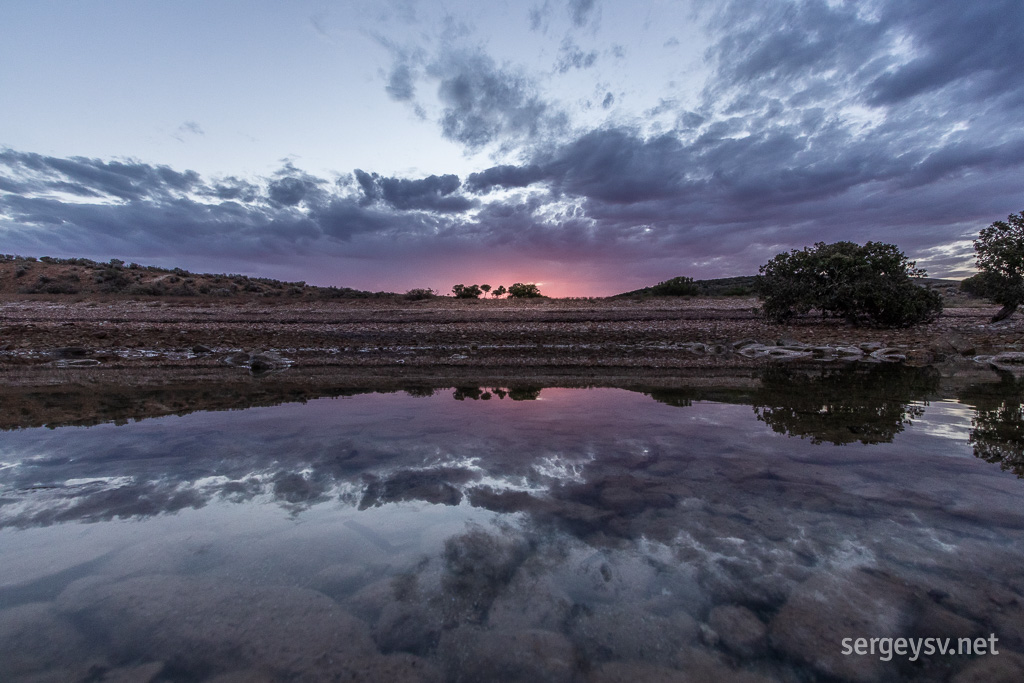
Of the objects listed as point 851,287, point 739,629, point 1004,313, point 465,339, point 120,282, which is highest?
point 120,282

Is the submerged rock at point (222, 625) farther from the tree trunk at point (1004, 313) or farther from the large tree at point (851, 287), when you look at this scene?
the tree trunk at point (1004, 313)

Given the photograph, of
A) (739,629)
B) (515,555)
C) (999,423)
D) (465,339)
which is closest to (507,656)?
(515,555)

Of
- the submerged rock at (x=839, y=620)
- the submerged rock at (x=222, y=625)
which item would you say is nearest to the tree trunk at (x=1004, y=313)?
the submerged rock at (x=839, y=620)

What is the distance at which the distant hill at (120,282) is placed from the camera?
44.2 meters

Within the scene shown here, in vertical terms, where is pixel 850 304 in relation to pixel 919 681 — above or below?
above

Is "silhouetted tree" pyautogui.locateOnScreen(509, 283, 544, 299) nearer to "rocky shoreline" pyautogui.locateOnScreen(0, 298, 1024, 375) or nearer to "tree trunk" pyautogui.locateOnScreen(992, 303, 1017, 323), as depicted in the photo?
"rocky shoreline" pyautogui.locateOnScreen(0, 298, 1024, 375)

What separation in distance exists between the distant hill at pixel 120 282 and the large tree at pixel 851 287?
3585 cm

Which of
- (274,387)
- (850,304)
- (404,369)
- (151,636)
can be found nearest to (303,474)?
(151,636)

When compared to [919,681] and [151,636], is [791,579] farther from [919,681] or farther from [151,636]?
[151,636]

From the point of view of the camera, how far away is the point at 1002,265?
23859mm

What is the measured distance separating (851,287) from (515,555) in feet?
90.2

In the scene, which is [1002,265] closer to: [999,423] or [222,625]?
[999,423]

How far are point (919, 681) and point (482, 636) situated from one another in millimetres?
2359

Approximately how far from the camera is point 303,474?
569 cm
